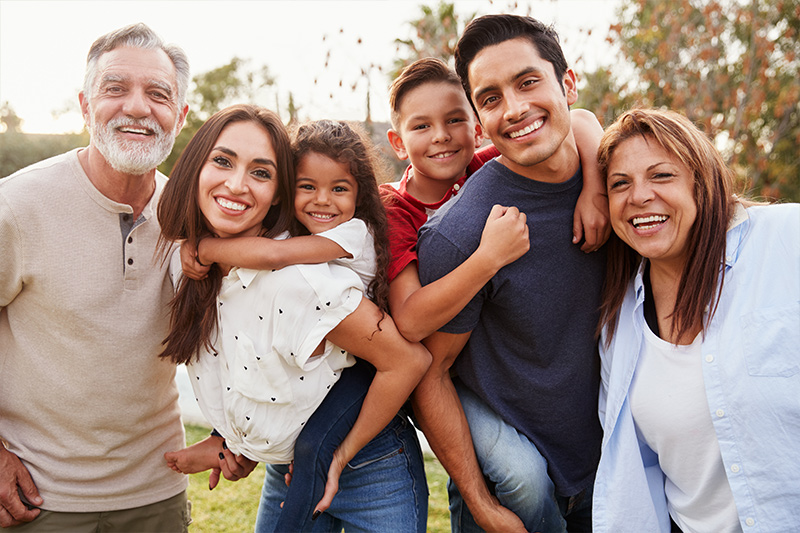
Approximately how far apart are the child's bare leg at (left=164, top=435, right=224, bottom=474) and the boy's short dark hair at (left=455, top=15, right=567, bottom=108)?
2.04m

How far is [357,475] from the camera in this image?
2578 mm

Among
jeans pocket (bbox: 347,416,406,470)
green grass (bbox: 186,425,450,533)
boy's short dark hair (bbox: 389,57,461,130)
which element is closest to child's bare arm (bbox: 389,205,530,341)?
jeans pocket (bbox: 347,416,406,470)

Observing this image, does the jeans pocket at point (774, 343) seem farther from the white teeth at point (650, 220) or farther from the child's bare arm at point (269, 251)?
the child's bare arm at point (269, 251)

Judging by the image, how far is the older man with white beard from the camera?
280cm

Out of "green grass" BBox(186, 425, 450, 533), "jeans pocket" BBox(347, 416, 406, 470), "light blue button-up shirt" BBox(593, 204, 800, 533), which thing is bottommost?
"green grass" BBox(186, 425, 450, 533)

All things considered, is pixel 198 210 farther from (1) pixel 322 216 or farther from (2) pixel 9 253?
(2) pixel 9 253

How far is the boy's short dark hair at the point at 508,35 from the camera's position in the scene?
8.68 ft

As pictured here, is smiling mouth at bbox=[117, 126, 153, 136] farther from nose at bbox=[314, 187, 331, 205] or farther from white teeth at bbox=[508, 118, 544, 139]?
white teeth at bbox=[508, 118, 544, 139]

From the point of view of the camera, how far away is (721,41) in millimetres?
9875

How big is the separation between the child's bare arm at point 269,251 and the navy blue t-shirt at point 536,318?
1.35 feet

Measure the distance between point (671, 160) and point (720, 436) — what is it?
1007mm

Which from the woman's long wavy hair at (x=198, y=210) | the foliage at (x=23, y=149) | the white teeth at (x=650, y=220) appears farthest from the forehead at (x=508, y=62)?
the foliage at (x=23, y=149)

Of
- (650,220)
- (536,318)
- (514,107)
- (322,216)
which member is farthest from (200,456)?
(650,220)

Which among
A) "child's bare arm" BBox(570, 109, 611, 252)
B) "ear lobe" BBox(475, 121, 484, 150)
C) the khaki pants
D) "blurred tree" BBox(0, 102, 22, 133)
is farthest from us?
"blurred tree" BBox(0, 102, 22, 133)
